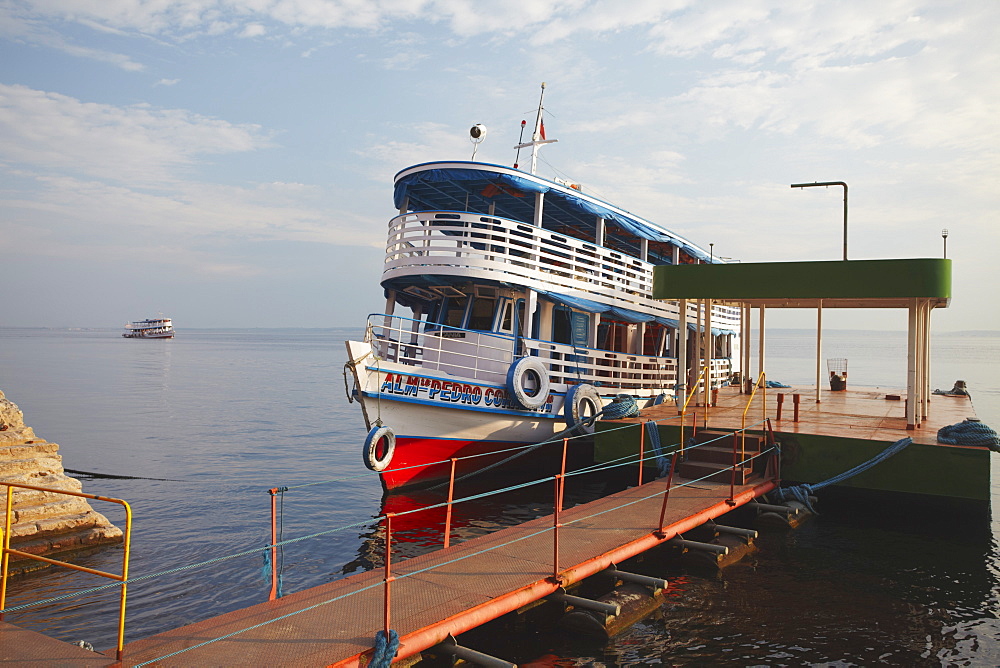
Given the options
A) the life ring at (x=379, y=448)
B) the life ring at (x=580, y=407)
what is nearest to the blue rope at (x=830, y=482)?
the life ring at (x=580, y=407)

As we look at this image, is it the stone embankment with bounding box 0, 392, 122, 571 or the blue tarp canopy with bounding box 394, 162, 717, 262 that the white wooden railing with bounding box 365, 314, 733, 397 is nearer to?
the blue tarp canopy with bounding box 394, 162, 717, 262

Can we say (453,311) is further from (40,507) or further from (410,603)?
(410,603)

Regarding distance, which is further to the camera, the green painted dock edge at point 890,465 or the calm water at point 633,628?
the green painted dock edge at point 890,465

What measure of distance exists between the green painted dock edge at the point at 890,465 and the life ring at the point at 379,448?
5754 millimetres

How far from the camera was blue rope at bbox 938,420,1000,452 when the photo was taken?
11812 mm

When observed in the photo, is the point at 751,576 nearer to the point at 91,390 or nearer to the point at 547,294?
the point at 547,294

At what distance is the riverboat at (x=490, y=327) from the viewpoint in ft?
45.2

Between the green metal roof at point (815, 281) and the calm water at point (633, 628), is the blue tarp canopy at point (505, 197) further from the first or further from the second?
the calm water at point (633, 628)

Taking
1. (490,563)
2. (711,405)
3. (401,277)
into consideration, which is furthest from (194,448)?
(490,563)

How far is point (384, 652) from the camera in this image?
5816 mm

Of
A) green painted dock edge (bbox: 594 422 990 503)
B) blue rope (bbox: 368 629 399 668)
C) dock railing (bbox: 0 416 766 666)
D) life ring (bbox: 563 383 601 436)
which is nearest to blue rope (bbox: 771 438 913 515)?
green painted dock edge (bbox: 594 422 990 503)

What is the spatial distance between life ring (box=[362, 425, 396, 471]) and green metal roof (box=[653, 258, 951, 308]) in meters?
7.59

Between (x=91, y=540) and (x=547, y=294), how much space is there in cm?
1017

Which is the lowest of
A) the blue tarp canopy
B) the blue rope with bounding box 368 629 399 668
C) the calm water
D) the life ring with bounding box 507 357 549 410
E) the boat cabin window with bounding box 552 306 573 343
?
the calm water
